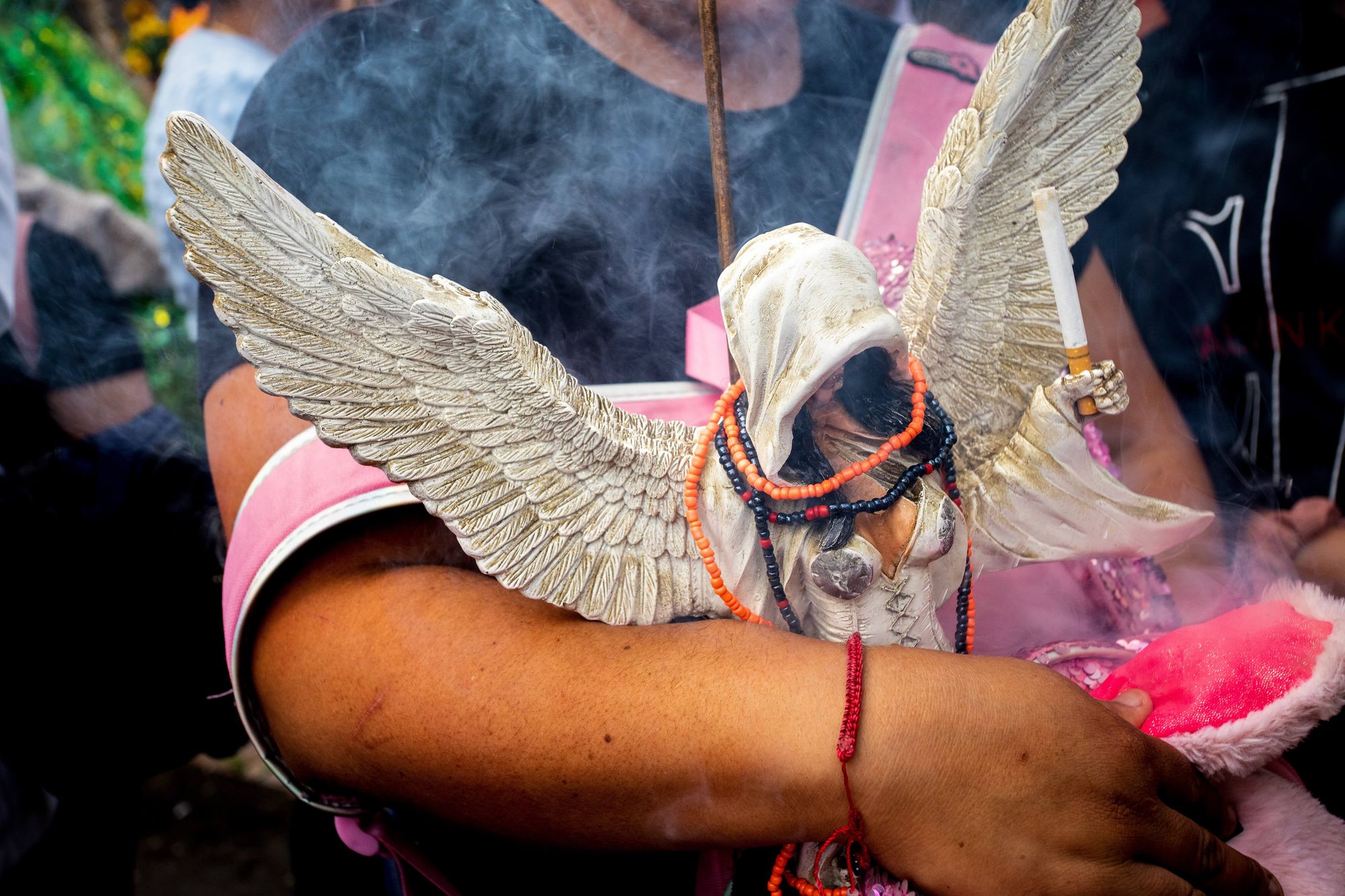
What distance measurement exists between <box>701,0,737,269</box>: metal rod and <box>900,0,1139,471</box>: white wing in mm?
203

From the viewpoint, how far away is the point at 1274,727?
81 cm

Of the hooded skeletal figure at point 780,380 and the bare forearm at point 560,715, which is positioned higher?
the hooded skeletal figure at point 780,380

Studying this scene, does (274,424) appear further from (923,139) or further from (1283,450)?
(1283,450)

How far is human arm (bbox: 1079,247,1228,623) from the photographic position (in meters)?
1.42

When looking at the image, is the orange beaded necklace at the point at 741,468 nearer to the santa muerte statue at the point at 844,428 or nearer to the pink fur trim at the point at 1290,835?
the santa muerte statue at the point at 844,428

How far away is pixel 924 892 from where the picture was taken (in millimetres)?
788

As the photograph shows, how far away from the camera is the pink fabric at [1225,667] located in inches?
32.9

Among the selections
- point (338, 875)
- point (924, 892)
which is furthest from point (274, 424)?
point (338, 875)

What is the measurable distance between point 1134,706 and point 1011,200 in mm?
546

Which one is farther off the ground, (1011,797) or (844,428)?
(844,428)

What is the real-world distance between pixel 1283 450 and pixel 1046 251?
187cm

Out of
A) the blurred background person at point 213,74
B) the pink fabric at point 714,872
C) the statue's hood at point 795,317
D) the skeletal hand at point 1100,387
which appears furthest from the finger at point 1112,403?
the blurred background person at point 213,74

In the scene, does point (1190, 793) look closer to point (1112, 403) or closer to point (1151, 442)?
point (1112, 403)

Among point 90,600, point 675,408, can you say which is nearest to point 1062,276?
point 675,408
